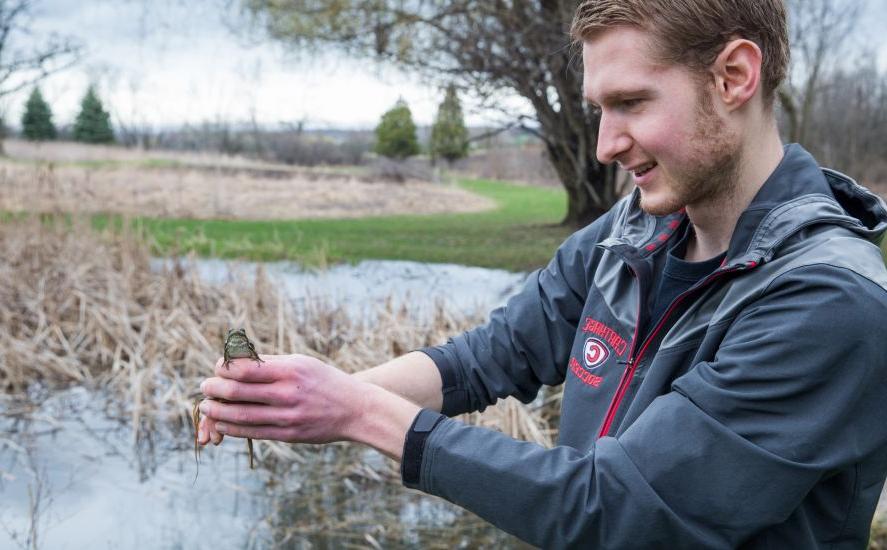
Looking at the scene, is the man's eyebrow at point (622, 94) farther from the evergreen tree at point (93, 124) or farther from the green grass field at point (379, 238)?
the evergreen tree at point (93, 124)

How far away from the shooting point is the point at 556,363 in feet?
7.11

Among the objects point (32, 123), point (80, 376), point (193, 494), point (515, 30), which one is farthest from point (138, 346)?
point (32, 123)

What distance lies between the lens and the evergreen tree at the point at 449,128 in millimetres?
9023

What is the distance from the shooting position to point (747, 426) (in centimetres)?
140

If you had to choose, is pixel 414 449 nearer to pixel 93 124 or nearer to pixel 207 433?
pixel 207 433

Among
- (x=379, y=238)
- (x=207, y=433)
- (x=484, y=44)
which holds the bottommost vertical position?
(x=379, y=238)

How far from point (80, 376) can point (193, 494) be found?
6.04 feet

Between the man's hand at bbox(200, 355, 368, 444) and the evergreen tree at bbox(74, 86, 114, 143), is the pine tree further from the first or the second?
the man's hand at bbox(200, 355, 368, 444)

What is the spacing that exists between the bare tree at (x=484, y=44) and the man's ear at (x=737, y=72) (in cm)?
478

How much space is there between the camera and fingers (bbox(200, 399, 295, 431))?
5.20 ft

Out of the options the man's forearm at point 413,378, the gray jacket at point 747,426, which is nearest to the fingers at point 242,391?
the gray jacket at point 747,426

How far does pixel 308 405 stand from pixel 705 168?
0.83 meters

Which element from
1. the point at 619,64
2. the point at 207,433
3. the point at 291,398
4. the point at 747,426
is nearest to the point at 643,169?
the point at 619,64

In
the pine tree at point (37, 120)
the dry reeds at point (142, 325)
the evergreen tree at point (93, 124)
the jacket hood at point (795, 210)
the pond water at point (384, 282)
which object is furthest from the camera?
the evergreen tree at point (93, 124)
